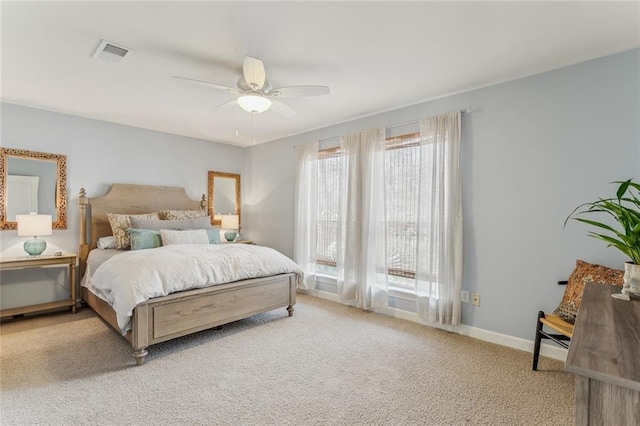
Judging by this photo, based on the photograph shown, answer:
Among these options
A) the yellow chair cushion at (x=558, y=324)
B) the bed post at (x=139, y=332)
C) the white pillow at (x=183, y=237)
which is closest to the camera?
the yellow chair cushion at (x=558, y=324)

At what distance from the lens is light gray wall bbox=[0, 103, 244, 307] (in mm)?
3579

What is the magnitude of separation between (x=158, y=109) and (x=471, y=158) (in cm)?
360

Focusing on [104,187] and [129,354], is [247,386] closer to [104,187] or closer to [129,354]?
[129,354]

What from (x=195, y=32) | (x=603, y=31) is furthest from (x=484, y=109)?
(x=195, y=32)

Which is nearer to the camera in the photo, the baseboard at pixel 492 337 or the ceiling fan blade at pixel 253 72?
the ceiling fan blade at pixel 253 72

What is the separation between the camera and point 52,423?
1.77m

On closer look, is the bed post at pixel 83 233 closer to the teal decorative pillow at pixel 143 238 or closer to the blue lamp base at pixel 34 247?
the blue lamp base at pixel 34 247

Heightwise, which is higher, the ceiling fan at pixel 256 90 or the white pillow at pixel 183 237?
the ceiling fan at pixel 256 90

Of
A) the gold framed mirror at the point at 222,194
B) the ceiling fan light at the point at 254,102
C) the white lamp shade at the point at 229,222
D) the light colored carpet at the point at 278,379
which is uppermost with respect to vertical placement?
the ceiling fan light at the point at 254,102

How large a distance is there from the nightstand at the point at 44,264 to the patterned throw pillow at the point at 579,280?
4.92m

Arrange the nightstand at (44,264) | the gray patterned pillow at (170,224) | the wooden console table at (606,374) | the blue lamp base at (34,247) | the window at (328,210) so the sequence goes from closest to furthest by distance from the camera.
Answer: the wooden console table at (606,374) → the nightstand at (44,264) → the blue lamp base at (34,247) → the gray patterned pillow at (170,224) → the window at (328,210)

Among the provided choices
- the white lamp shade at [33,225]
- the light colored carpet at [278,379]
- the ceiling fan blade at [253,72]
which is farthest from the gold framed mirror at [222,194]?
the ceiling fan blade at [253,72]

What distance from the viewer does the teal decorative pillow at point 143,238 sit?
11.9 ft

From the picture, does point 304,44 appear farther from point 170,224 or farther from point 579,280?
point 170,224
